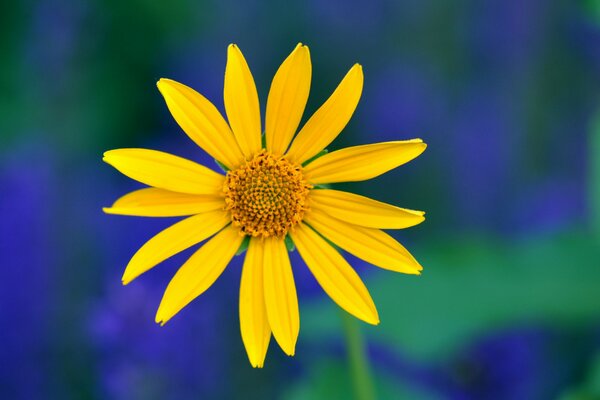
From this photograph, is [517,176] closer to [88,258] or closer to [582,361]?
[582,361]

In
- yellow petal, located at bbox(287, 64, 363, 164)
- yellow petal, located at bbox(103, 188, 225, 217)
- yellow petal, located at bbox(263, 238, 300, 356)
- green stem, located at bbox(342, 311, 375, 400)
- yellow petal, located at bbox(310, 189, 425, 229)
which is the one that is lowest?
green stem, located at bbox(342, 311, 375, 400)

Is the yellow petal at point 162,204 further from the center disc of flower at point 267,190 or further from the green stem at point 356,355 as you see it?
the green stem at point 356,355

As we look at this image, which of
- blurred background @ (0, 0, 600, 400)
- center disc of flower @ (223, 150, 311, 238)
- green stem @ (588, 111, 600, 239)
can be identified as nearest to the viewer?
center disc of flower @ (223, 150, 311, 238)

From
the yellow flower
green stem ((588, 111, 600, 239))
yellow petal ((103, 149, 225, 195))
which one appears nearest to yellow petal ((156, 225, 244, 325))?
the yellow flower

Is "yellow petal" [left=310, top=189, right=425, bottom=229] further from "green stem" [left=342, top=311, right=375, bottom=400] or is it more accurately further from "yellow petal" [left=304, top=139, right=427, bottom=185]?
"green stem" [left=342, top=311, right=375, bottom=400]

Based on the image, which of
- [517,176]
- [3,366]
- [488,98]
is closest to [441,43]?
[488,98]

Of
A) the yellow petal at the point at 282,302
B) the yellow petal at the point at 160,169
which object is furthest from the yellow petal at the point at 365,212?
the yellow petal at the point at 160,169

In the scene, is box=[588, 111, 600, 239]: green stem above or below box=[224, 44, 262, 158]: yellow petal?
below

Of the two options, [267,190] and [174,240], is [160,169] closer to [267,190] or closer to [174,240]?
[174,240]

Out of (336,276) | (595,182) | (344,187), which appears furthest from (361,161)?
(344,187)
